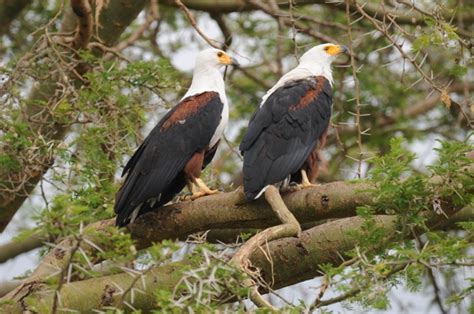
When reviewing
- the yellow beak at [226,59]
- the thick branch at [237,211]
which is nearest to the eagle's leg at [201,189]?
the thick branch at [237,211]

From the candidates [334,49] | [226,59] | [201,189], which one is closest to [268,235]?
[201,189]

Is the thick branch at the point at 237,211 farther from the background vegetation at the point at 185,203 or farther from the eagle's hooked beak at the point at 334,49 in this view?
the eagle's hooked beak at the point at 334,49

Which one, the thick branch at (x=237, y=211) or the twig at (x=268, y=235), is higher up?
the twig at (x=268, y=235)

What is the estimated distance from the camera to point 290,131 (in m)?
5.83

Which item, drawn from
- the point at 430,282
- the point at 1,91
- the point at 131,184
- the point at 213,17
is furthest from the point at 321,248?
the point at 213,17

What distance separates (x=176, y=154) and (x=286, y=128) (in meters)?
0.63

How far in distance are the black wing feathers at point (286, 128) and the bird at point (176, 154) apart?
0.80ft

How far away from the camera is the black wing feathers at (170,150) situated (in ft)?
17.9

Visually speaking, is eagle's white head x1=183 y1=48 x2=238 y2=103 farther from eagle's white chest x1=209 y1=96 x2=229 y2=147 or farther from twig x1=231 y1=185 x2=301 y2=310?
twig x1=231 y1=185 x2=301 y2=310

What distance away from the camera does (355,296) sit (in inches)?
144

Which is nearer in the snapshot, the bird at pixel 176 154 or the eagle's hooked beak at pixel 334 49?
the bird at pixel 176 154

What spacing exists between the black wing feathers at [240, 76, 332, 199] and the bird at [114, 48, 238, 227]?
0.24 m

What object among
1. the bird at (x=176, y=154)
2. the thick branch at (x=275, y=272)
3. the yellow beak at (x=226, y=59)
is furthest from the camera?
the yellow beak at (x=226, y=59)

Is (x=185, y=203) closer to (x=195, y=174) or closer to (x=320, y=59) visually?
(x=195, y=174)
